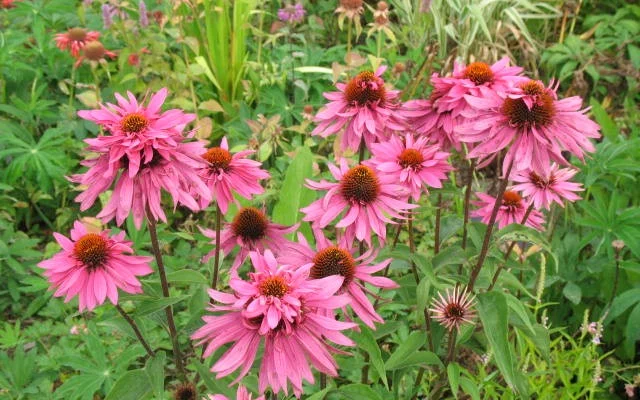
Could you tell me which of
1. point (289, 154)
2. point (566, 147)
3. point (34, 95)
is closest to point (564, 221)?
point (289, 154)

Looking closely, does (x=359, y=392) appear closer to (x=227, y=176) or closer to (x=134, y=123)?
(x=227, y=176)

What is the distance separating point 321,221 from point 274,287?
0.29 metres

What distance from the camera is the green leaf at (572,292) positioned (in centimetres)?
178

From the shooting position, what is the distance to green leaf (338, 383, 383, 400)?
1077mm

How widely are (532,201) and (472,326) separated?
0.94 ft

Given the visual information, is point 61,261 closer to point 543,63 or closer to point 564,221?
point 564,221

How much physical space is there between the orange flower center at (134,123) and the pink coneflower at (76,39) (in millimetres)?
1573

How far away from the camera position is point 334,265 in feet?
3.27

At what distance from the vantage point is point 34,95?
236 centimetres

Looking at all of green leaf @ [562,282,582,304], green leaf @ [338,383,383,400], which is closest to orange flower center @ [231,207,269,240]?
green leaf @ [338,383,383,400]

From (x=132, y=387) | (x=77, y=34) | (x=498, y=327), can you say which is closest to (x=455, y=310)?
(x=498, y=327)

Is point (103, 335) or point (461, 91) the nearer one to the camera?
point (461, 91)

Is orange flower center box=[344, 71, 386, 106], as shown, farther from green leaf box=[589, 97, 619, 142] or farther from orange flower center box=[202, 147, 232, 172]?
green leaf box=[589, 97, 619, 142]

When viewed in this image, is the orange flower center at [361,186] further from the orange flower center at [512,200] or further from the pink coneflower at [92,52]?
the pink coneflower at [92,52]
